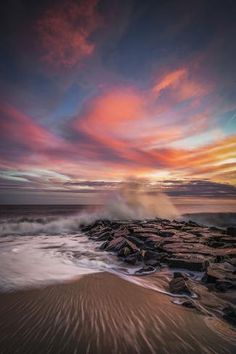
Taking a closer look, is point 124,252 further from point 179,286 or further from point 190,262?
point 179,286

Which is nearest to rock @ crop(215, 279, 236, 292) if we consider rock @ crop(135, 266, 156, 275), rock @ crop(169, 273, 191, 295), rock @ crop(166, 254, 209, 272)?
rock @ crop(169, 273, 191, 295)

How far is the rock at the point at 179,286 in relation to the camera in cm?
474

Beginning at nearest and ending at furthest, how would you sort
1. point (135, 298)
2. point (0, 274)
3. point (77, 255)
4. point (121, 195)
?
point (135, 298) → point (0, 274) → point (77, 255) → point (121, 195)

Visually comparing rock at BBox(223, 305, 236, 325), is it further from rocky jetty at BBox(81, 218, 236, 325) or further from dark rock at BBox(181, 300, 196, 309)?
dark rock at BBox(181, 300, 196, 309)

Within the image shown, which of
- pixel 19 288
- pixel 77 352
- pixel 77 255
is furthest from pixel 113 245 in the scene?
pixel 77 352

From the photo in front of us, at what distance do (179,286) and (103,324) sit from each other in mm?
2058

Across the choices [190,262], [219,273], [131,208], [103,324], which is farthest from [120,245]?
[131,208]

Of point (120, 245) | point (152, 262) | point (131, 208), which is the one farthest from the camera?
point (131, 208)

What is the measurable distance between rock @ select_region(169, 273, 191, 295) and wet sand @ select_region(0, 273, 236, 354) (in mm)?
318

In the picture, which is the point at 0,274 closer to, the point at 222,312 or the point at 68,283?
the point at 68,283

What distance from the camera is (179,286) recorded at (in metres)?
4.85

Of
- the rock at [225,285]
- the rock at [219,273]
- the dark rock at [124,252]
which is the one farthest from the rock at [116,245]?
the rock at [225,285]

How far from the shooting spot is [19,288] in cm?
504

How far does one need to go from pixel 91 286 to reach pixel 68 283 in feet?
2.01
